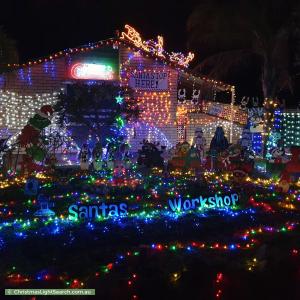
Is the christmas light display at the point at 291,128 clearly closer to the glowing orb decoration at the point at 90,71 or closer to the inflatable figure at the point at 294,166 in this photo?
the glowing orb decoration at the point at 90,71

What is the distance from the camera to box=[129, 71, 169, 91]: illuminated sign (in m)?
19.6

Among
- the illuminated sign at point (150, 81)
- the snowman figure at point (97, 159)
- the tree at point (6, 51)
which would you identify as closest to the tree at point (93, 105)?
the snowman figure at point (97, 159)

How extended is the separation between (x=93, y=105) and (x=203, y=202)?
744cm

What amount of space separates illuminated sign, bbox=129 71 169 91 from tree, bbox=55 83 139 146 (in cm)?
329

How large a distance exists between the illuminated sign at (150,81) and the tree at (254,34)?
72.5 inches

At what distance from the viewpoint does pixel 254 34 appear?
1898 cm

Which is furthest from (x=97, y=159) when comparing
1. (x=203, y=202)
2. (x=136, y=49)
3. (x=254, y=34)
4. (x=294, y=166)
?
(x=254, y=34)

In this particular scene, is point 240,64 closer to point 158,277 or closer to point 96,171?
point 96,171

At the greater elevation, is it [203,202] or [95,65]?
[95,65]

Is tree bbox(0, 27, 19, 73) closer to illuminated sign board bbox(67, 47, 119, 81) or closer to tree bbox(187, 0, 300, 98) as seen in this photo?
illuminated sign board bbox(67, 47, 119, 81)

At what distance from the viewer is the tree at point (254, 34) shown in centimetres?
1842

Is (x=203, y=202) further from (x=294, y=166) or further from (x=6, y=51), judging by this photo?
(x=6, y=51)

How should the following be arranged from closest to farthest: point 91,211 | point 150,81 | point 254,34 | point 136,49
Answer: point 91,211, point 254,34, point 136,49, point 150,81

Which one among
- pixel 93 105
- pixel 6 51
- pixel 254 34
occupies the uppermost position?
pixel 254 34
